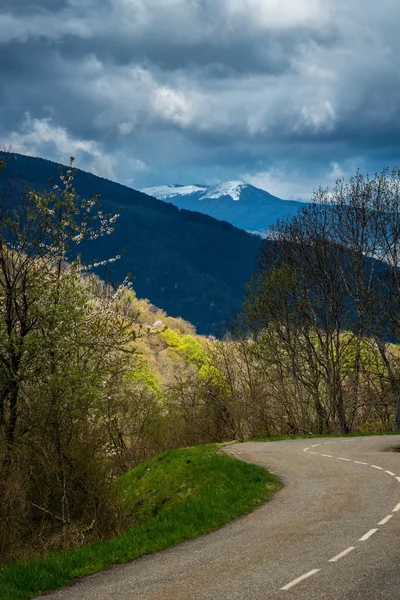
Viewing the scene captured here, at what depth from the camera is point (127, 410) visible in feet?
131

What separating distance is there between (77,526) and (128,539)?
2.35 meters

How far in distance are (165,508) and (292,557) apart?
31.3 ft

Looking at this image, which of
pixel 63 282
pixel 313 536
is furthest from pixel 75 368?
pixel 313 536

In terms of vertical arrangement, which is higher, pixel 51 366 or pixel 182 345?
pixel 182 345

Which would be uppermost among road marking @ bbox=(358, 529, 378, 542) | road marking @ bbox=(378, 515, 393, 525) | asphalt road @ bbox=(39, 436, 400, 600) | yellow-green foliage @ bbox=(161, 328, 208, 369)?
yellow-green foliage @ bbox=(161, 328, 208, 369)

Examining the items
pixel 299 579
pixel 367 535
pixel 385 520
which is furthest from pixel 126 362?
pixel 299 579

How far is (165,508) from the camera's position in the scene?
2269 cm

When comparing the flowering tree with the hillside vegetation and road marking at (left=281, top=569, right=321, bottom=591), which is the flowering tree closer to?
the hillside vegetation

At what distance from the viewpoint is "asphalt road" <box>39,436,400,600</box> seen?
38.3 ft

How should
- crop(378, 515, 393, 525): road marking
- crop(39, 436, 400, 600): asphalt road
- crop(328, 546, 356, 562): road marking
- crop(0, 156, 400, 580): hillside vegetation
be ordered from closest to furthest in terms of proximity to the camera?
crop(39, 436, 400, 600): asphalt road < crop(328, 546, 356, 562): road marking < crop(378, 515, 393, 525): road marking < crop(0, 156, 400, 580): hillside vegetation

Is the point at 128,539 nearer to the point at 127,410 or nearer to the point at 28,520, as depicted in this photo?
the point at 28,520

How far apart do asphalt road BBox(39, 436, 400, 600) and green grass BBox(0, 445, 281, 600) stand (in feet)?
1.67

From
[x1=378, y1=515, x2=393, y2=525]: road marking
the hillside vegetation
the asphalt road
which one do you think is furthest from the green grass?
[x1=378, y1=515, x2=393, y2=525]: road marking

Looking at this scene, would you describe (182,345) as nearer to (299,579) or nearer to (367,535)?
(367,535)
